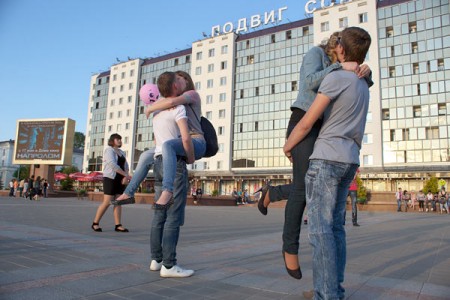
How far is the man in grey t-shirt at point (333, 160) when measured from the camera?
7.59ft

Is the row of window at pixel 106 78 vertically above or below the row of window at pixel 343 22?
below

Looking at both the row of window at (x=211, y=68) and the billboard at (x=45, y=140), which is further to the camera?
the row of window at (x=211, y=68)

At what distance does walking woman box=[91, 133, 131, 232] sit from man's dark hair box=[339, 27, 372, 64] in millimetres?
5107

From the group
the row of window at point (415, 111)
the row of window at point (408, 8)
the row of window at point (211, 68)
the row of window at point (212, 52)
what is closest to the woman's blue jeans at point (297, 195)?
the row of window at point (415, 111)

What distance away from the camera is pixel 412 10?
142 ft

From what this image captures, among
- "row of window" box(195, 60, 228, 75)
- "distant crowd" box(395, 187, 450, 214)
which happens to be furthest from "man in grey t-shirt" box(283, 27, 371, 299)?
"row of window" box(195, 60, 228, 75)

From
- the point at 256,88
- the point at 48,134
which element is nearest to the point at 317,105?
the point at 48,134

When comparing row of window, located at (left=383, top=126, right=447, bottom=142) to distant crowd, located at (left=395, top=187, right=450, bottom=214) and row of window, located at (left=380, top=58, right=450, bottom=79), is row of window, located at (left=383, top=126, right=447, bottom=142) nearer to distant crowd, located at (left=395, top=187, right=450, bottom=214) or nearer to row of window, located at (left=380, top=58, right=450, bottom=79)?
row of window, located at (left=380, top=58, right=450, bottom=79)

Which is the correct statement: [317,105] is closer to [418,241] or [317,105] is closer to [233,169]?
[418,241]

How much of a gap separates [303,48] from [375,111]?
14.2 m

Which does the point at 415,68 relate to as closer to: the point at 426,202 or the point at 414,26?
the point at 414,26

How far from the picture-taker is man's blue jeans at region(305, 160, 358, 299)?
2270 mm

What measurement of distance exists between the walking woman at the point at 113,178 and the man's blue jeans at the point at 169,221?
3.35 metres

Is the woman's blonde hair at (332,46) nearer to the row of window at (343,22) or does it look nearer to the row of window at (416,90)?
the row of window at (416,90)
